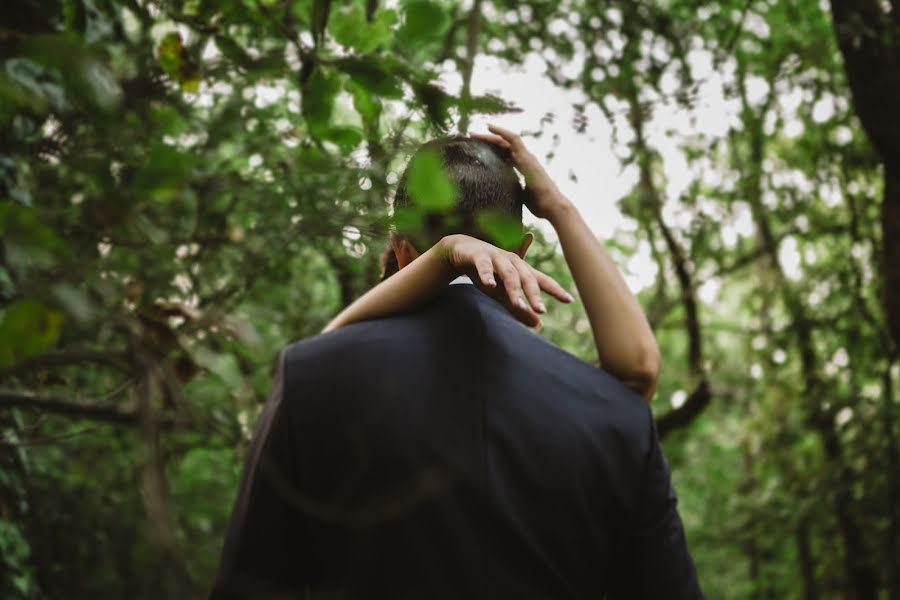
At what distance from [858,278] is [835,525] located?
7.77 feet

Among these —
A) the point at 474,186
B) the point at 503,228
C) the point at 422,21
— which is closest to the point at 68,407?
the point at 474,186

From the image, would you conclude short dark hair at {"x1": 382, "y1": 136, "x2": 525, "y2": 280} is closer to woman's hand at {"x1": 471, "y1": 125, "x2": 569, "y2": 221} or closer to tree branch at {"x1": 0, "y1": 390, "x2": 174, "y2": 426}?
woman's hand at {"x1": 471, "y1": 125, "x2": 569, "y2": 221}

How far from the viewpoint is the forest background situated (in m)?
1.14

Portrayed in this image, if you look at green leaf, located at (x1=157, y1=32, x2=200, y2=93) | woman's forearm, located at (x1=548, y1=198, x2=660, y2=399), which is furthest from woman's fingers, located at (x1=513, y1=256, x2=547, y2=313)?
green leaf, located at (x1=157, y1=32, x2=200, y2=93)

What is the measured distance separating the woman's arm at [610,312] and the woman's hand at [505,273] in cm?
16

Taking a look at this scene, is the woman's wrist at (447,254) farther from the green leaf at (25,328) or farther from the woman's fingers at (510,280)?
the green leaf at (25,328)

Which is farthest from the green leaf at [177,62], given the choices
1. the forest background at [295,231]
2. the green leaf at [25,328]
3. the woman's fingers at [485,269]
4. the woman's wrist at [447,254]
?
the green leaf at [25,328]

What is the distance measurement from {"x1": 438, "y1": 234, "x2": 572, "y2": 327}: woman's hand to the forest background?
17 cm

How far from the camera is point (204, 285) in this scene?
3377 millimetres

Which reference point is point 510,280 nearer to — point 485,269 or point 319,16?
point 485,269

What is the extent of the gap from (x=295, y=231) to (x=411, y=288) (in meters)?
0.27

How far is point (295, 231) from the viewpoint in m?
1.50

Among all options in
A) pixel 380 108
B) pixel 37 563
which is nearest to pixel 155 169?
pixel 380 108

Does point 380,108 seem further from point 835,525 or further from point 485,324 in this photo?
point 835,525
